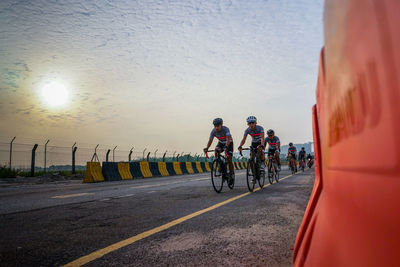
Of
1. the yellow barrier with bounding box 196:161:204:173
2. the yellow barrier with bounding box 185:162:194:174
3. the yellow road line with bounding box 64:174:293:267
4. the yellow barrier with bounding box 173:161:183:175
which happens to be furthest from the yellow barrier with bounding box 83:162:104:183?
the yellow barrier with bounding box 196:161:204:173

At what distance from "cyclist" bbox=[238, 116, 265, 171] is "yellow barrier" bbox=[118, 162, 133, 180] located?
11.1 meters

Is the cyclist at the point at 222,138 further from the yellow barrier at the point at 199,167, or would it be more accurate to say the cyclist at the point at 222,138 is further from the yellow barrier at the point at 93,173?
the yellow barrier at the point at 199,167

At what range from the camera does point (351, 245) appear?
891mm

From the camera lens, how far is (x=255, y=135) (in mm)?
9445

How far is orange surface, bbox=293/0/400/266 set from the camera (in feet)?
2.04

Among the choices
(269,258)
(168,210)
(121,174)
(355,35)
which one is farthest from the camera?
(121,174)

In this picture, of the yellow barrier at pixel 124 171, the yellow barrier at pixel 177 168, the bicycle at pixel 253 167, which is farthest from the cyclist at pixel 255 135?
the yellow barrier at pixel 177 168

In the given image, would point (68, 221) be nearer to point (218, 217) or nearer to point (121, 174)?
point (218, 217)

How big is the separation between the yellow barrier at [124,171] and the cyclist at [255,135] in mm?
11068

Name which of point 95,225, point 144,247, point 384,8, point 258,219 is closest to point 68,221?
point 95,225

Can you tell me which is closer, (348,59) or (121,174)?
(348,59)

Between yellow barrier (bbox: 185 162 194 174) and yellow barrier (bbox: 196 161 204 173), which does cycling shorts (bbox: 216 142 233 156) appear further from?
yellow barrier (bbox: 196 161 204 173)

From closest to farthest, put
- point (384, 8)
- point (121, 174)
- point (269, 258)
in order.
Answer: point (384, 8) → point (269, 258) → point (121, 174)

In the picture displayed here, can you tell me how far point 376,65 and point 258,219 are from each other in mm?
3949
